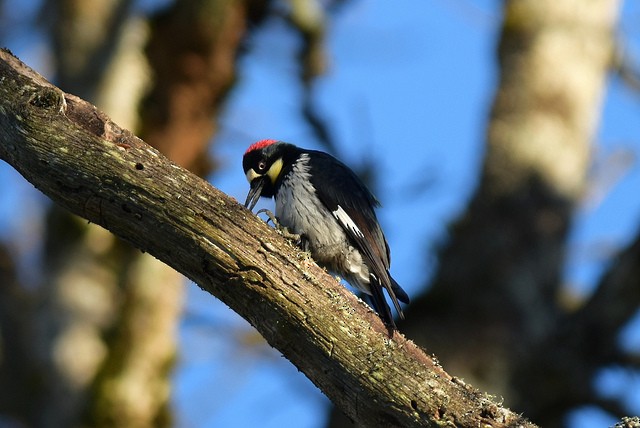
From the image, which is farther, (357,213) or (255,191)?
(255,191)

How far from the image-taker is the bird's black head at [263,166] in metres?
4.95

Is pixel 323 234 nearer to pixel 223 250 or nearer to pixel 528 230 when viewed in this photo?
pixel 223 250

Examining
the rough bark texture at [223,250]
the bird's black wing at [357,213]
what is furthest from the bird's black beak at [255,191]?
the rough bark texture at [223,250]

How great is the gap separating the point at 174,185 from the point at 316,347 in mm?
712

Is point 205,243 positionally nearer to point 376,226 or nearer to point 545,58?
point 376,226

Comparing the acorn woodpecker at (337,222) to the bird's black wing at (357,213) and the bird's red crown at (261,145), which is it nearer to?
the bird's black wing at (357,213)

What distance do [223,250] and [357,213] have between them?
1.49m

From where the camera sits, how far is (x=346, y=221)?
4.41m

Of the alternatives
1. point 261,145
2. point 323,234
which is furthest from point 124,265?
point 323,234

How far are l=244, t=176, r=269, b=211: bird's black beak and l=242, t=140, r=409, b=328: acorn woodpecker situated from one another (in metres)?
0.17

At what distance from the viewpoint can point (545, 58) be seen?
7.67 metres

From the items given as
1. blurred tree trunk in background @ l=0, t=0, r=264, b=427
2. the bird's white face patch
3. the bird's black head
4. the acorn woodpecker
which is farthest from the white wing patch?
blurred tree trunk in background @ l=0, t=0, r=264, b=427

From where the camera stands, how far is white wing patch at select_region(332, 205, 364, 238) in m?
4.37

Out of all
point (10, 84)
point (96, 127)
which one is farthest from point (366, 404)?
point (10, 84)
